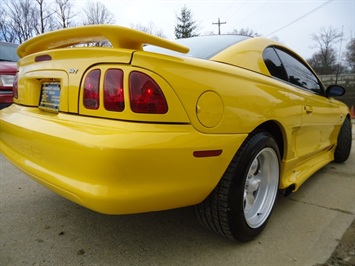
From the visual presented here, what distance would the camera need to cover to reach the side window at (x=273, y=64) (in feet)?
7.08

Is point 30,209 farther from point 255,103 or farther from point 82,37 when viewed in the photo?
point 255,103

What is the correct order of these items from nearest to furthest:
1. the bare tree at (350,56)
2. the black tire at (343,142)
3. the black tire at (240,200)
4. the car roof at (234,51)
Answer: the black tire at (240,200)
the car roof at (234,51)
the black tire at (343,142)
the bare tree at (350,56)

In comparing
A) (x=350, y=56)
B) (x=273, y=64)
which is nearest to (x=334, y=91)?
(x=273, y=64)

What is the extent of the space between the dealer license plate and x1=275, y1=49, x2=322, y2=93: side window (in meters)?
1.78

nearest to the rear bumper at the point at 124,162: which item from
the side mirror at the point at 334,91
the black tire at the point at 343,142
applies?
the side mirror at the point at 334,91

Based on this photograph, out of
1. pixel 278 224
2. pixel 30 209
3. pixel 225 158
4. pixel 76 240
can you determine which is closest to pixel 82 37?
pixel 225 158

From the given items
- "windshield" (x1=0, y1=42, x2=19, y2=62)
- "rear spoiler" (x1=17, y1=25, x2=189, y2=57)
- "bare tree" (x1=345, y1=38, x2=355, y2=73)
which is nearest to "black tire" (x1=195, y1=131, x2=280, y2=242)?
"rear spoiler" (x1=17, y1=25, x2=189, y2=57)

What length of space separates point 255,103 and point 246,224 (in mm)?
756

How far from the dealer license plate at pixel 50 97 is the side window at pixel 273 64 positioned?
147 cm

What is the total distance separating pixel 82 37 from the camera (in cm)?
163

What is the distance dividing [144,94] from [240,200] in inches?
34.2

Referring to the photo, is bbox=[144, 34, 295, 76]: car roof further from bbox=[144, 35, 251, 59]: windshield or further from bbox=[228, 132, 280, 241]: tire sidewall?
bbox=[228, 132, 280, 241]: tire sidewall

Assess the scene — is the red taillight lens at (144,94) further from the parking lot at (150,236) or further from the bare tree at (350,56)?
the bare tree at (350,56)

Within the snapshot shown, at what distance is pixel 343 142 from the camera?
12.7ft
